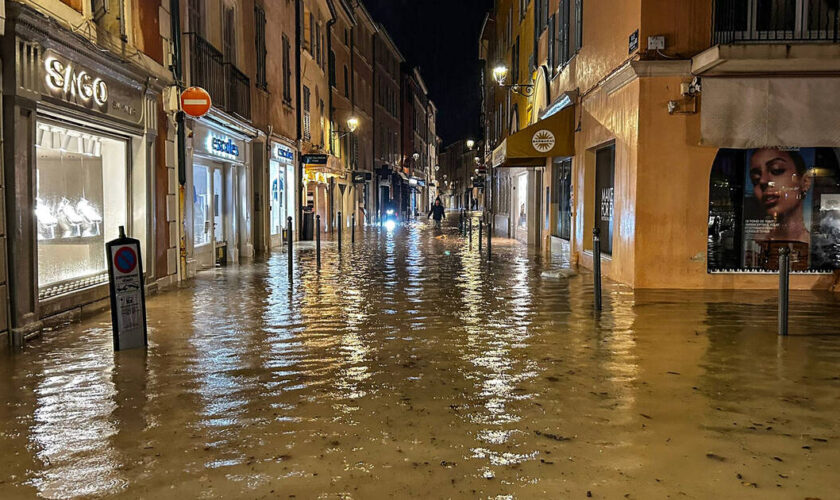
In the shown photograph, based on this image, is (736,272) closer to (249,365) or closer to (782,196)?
Answer: (782,196)

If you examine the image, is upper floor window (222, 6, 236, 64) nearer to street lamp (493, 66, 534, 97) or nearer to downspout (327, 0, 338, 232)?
street lamp (493, 66, 534, 97)

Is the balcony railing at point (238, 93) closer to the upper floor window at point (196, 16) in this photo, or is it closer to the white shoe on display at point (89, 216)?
the upper floor window at point (196, 16)

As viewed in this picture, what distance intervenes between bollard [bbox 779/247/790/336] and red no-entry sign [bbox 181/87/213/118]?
9410 mm

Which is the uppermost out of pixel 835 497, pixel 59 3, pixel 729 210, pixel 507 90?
pixel 507 90

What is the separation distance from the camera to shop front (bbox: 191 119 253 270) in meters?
14.9

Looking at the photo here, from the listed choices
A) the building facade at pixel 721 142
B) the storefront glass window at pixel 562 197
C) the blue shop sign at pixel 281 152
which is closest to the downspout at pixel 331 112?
the blue shop sign at pixel 281 152

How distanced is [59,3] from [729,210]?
33.8ft

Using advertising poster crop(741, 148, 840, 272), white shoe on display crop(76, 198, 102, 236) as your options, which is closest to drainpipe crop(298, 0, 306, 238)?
white shoe on display crop(76, 198, 102, 236)

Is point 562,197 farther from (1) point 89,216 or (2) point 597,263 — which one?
(1) point 89,216

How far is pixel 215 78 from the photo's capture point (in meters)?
14.6

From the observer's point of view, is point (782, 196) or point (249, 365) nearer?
point (249, 365)

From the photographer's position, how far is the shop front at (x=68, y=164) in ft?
23.4

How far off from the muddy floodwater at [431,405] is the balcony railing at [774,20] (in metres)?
4.60

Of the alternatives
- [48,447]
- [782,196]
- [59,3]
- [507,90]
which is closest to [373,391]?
[48,447]
